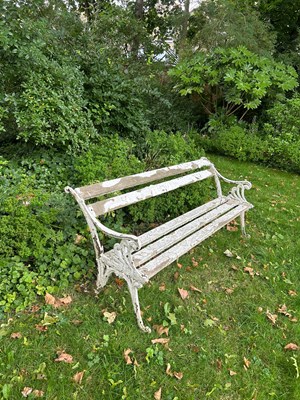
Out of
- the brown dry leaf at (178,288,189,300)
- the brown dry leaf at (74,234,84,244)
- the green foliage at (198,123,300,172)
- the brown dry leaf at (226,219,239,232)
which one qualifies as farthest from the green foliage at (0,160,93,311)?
the green foliage at (198,123,300,172)

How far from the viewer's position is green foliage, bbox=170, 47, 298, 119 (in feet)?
23.7

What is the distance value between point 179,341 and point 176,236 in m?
0.90

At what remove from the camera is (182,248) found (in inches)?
102

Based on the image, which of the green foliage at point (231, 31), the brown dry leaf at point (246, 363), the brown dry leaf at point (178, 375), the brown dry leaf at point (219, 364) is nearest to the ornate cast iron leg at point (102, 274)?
the brown dry leaf at point (178, 375)

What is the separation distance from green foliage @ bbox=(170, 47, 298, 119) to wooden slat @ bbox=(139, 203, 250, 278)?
4.82 meters

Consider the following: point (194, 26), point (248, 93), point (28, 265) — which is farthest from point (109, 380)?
point (194, 26)

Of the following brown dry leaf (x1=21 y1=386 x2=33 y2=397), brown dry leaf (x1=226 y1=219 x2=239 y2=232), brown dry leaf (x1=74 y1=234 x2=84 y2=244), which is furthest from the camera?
brown dry leaf (x1=226 y1=219 x2=239 y2=232)

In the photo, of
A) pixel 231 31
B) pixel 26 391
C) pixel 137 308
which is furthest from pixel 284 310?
pixel 231 31

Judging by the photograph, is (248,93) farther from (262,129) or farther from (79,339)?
(79,339)

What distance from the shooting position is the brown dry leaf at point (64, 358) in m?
1.97

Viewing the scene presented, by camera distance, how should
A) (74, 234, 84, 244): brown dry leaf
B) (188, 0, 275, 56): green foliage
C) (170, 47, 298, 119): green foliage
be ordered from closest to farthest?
(74, 234, 84, 244): brown dry leaf, (170, 47, 298, 119): green foliage, (188, 0, 275, 56): green foliage

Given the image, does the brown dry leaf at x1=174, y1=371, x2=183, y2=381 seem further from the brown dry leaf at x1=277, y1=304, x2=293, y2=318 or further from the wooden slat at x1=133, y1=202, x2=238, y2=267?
the brown dry leaf at x1=277, y1=304, x2=293, y2=318

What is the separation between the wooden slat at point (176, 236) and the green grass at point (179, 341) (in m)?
0.43

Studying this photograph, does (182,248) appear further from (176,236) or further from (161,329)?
(161,329)
